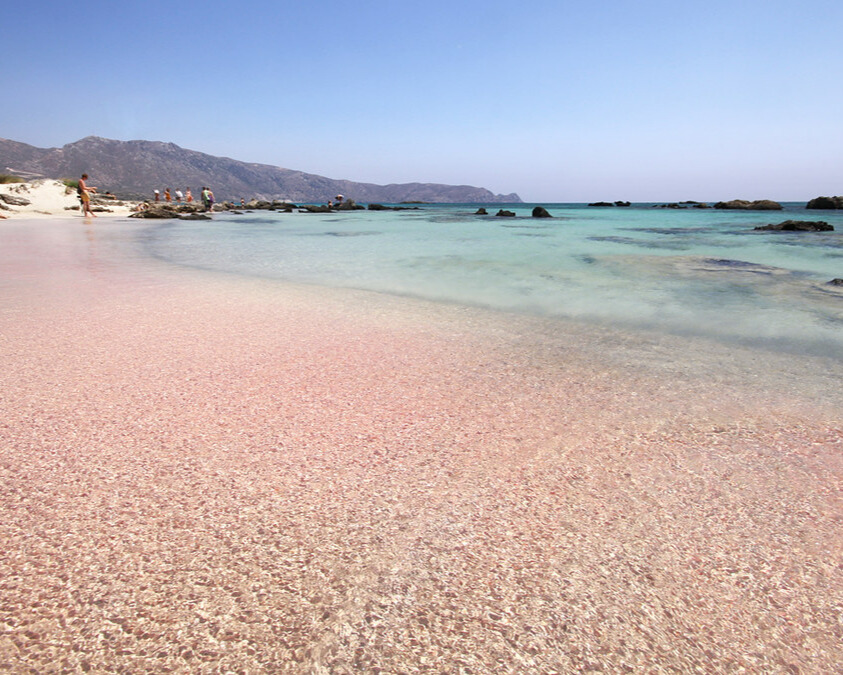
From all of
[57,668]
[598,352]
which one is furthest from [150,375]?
[598,352]

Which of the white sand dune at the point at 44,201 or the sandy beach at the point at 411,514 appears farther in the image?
the white sand dune at the point at 44,201

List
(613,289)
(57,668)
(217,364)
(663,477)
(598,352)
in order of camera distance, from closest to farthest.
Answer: (57,668), (663,477), (217,364), (598,352), (613,289)

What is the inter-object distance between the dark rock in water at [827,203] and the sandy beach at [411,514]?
166ft

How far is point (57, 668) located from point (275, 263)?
22.8 feet

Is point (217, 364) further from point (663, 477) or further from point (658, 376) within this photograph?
point (658, 376)

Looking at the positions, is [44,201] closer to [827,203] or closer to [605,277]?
[605,277]

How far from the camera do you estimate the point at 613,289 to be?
577cm

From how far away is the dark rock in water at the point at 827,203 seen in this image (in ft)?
130

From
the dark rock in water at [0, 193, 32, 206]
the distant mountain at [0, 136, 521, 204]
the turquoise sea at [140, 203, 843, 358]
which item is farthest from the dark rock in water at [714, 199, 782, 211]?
the distant mountain at [0, 136, 521, 204]

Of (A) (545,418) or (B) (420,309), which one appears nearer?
(A) (545,418)

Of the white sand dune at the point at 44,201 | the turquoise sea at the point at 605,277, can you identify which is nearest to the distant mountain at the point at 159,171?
the white sand dune at the point at 44,201

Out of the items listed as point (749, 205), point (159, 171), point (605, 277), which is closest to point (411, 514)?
point (605, 277)

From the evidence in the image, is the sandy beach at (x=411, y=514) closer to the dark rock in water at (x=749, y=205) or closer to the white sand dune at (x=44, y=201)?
the white sand dune at (x=44, y=201)

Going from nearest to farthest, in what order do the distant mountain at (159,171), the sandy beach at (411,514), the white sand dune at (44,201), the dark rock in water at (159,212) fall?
the sandy beach at (411,514), the white sand dune at (44,201), the dark rock in water at (159,212), the distant mountain at (159,171)
